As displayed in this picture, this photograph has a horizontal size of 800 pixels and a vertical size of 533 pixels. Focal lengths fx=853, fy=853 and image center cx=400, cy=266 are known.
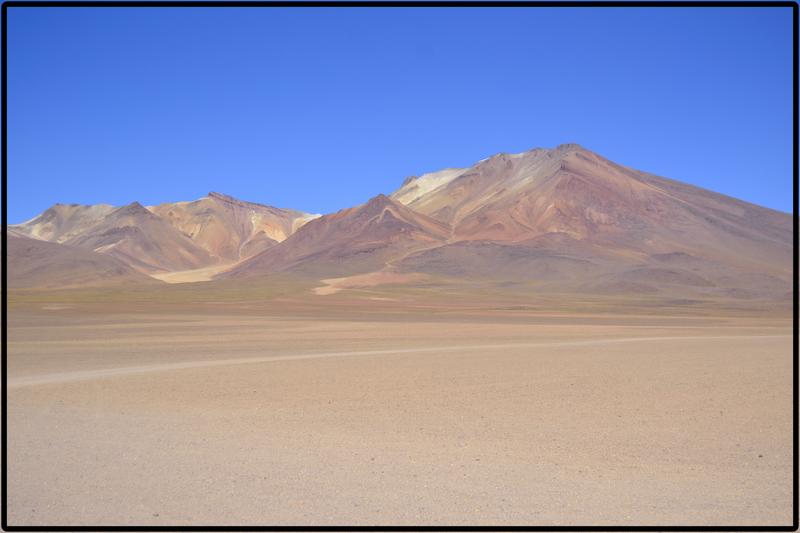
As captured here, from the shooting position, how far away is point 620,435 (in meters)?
14.4

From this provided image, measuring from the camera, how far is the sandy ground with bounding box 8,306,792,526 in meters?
9.45

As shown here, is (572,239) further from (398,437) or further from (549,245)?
(398,437)

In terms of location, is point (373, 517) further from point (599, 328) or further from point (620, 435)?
point (599, 328)

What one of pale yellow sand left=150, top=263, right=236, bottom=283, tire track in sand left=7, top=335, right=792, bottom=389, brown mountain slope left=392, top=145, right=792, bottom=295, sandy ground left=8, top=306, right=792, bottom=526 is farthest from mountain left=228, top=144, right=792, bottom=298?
sandy ground left=8, top=306, right=792, bottom=526

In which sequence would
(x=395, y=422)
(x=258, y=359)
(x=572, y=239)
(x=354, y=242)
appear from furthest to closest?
(x=354, y=242) < (x=572, y=239) < (x=258, y=359) < (x=395, y=422)

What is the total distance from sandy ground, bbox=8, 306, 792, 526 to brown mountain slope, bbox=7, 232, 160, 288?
383 feet

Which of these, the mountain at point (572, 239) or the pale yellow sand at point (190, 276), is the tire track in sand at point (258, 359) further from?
the pale yellow sand at point (190, 276)

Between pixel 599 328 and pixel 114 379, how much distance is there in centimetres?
3144

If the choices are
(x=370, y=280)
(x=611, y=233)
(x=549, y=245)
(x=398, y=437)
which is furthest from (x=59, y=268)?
(x=398, y=437)

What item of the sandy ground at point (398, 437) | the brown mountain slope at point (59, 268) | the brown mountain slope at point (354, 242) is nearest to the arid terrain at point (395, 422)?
the sandy ground at point (398, 437)

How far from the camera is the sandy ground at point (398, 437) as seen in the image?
31.0ft

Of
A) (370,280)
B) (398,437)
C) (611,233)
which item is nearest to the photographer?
(398,437)

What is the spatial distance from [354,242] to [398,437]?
493 ft

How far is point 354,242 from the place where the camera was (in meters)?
164
